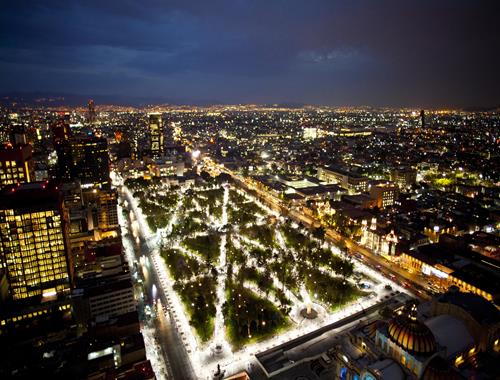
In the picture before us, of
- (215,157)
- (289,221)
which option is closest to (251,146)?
(215,157)

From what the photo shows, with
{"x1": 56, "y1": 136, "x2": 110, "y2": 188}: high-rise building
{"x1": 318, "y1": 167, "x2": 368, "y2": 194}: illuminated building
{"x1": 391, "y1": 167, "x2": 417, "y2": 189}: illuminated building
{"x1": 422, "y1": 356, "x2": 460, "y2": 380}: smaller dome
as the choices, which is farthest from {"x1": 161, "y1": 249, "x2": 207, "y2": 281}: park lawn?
{"x1": 391, "y1": 167, "x2": 417, "y2": 189}: illuminated building

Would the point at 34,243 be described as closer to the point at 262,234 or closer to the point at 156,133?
the point at 262,234

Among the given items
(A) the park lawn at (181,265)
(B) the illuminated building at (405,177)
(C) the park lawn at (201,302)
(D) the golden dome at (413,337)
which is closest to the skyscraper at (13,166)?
(A) the park lawn at (181,265)

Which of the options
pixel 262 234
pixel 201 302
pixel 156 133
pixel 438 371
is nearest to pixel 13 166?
pixel 201 302

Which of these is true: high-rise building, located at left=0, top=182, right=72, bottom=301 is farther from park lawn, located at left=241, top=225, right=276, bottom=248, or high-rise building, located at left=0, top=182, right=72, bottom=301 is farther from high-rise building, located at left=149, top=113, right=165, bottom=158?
high-rise building, located at left=149, top=113, right=165, bottom=158

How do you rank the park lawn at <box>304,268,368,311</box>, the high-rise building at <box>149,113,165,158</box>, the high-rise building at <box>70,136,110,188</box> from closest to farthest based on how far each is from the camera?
the park lawn at <box>304,268,368,311</box>
the high-rise building at <box>70,136,110,188</box>
the high-rise building at <box>149,113,165,158</box>

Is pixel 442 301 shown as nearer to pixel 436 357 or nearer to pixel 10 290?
pixel 436 357
